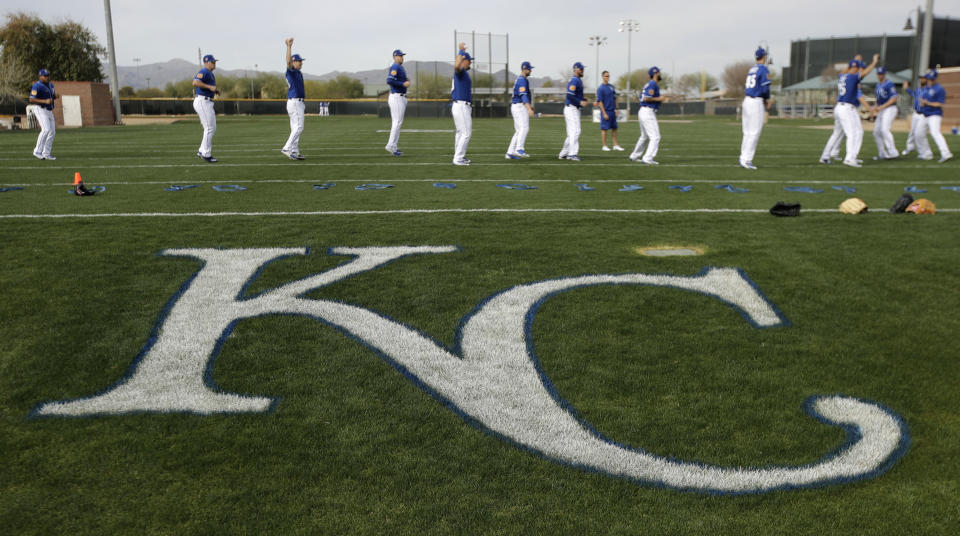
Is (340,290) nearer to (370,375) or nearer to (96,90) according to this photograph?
(370,375)

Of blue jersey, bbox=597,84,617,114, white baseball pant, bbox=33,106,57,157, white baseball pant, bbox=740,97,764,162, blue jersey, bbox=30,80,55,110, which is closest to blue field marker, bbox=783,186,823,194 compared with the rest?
white baseball pant, bbox=740,97,764,162

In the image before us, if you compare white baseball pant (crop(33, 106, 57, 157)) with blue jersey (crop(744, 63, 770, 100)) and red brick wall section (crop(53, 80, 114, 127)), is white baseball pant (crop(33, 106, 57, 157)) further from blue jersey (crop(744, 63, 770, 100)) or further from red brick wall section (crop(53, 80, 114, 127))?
red brick wall section (crop(53, 80, 114, 127))

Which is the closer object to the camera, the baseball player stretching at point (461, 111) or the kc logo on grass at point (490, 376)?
the kc logo on grass at point (490, 376)

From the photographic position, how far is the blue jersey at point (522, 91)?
15266 millimetres

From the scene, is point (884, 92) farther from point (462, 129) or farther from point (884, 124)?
point (462, 129)

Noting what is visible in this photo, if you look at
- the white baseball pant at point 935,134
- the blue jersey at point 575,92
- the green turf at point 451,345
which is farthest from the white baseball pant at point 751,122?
the green turf at point 451,345

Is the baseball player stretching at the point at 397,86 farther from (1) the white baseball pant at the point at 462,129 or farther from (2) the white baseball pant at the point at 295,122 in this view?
(2) the white baseball pant at the point at 295,122

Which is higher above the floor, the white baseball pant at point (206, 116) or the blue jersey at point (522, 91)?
the blue jersey at point (522, 91)

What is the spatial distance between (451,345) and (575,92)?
13.0m

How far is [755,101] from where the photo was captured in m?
13.1

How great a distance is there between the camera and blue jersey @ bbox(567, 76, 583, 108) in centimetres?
1603

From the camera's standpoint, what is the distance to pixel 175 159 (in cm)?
1545

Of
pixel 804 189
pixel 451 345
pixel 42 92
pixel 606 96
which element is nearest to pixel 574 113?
pixel 606 96

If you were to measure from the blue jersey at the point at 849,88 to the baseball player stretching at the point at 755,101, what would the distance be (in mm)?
2367
